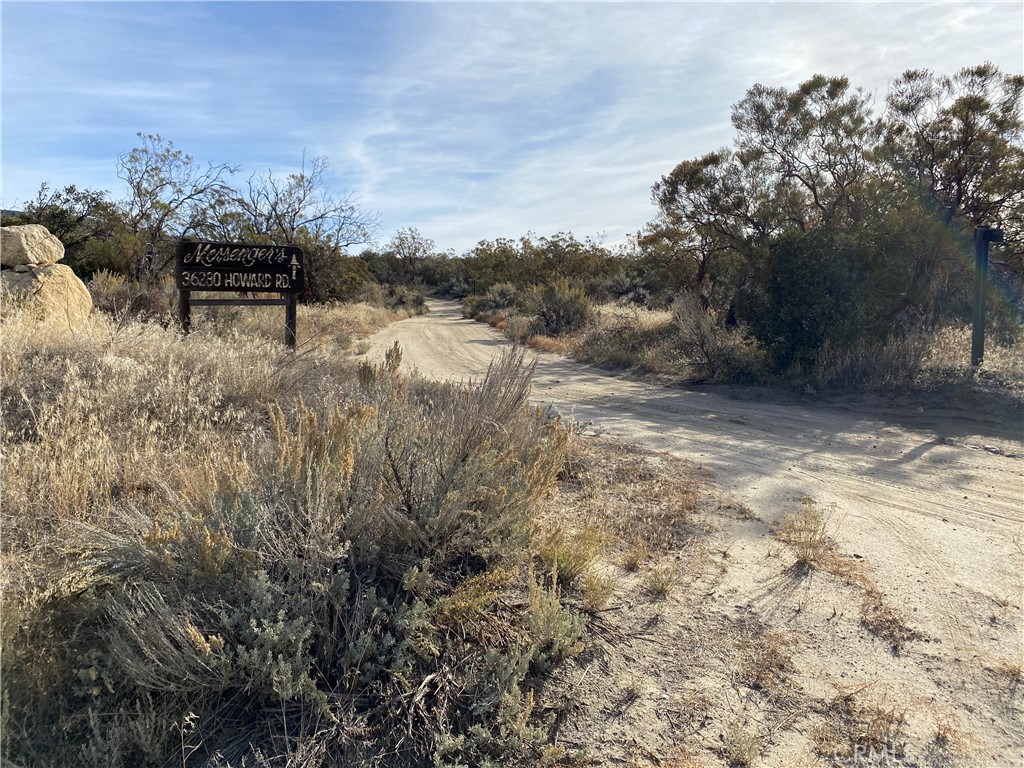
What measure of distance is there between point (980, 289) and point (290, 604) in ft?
37.8

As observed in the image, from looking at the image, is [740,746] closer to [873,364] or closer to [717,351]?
[873,364]

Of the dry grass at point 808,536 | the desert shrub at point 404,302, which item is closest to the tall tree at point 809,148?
the dry grass at point 808,536

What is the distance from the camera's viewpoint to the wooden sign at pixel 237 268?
35.4 ft

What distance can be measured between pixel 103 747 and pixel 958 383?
1107 centimetres

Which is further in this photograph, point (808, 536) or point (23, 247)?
point (23, 247)

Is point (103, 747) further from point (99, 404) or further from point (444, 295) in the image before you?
point (444, 295)

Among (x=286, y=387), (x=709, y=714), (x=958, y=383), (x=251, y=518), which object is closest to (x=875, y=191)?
(x=958, y=383)

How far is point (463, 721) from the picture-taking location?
2.65 m

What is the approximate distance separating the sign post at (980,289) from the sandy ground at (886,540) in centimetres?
194

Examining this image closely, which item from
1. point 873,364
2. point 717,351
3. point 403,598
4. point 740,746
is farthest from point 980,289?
point 403,598

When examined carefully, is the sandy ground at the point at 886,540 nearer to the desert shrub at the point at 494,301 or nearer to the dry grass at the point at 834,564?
the dry grass at the point at 834,564

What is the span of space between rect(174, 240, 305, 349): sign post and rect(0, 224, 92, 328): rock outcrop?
1.63 meters

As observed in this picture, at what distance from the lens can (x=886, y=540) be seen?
15.1 feet

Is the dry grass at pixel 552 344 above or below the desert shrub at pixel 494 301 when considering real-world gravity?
below
